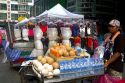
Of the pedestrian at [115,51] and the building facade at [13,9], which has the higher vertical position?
the building facade at [13,9]

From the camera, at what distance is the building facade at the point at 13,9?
97688 mm

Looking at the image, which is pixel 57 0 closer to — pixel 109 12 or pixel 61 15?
pixel 109 12

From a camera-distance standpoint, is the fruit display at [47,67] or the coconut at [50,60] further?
the coconut at [50,60]

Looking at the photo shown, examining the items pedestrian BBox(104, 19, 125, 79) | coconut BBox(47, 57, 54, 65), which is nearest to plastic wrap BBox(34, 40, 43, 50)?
coconut BBox(47, 57, 54, 65)

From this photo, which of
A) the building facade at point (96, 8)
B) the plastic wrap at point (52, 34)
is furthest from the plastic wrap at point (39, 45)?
the building facade at point (96, 8)

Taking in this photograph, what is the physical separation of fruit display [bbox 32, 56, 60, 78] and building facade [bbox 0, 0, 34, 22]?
92.7 meters

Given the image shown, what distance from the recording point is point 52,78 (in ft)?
15.2

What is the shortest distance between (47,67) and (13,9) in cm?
9834

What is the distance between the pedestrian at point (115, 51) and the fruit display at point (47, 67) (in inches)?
38.6

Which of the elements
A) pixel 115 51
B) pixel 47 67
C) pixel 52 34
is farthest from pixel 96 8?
pixel 47 67

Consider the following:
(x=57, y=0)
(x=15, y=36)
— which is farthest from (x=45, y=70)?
(x=57, y=0)

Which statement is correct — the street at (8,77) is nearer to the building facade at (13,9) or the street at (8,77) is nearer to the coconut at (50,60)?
the coconut at (50,60)

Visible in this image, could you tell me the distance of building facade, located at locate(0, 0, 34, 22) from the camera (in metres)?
97.7

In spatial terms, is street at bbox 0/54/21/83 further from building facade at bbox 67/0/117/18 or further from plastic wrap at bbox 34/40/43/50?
building facade at bbox 67/0/117/18
